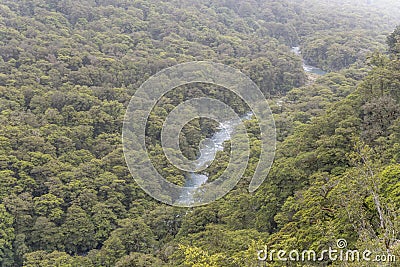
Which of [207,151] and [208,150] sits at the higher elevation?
[208,150]

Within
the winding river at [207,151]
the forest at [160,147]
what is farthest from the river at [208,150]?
the forest at [160,147]

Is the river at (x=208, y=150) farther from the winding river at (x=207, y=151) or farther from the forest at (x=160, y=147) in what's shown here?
the forest at (x=160, y=147)

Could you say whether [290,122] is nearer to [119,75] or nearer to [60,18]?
[119,75]

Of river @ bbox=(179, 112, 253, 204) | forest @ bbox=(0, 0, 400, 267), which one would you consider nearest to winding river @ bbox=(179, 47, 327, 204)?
river @ bbox=(179, 112, 253, 204)

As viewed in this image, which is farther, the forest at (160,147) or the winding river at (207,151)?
the winding river at (207,151)

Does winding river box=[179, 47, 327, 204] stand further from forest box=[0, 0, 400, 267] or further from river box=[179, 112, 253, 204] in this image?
forest box=[0, 0, 400, 267]

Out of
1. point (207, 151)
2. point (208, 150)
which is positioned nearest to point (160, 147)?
point (207, 151)

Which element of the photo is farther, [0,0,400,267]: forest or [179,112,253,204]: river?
[179,112,253,204]: river

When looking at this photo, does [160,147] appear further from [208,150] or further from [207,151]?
[208,150]

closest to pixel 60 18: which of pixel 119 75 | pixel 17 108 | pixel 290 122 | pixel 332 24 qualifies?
pixel 119 75
